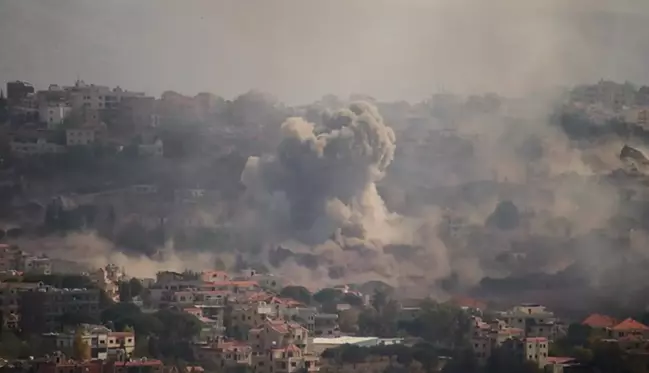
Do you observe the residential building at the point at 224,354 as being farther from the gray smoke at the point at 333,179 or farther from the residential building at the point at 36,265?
the residential building at the point at 36,265

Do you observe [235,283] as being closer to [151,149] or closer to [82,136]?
[151,149]

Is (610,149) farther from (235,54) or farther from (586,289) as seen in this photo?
(235,54)

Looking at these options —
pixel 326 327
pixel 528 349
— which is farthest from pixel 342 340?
pixel 528 349

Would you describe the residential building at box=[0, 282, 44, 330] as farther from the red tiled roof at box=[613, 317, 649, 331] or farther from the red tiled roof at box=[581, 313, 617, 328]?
the red tiled roof at box=[613, 317, 649, 331]

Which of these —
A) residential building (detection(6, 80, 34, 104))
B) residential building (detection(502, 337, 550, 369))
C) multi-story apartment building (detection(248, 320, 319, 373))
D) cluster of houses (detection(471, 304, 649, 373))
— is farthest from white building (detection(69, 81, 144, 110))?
residential building (detection(502, 337, 550, 369))

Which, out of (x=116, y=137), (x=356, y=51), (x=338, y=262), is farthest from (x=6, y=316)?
(x=356, y=51)

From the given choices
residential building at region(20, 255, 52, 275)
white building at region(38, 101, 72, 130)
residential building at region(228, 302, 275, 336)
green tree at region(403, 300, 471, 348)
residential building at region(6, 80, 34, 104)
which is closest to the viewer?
green tree at region(403, 300, 471, 348)
